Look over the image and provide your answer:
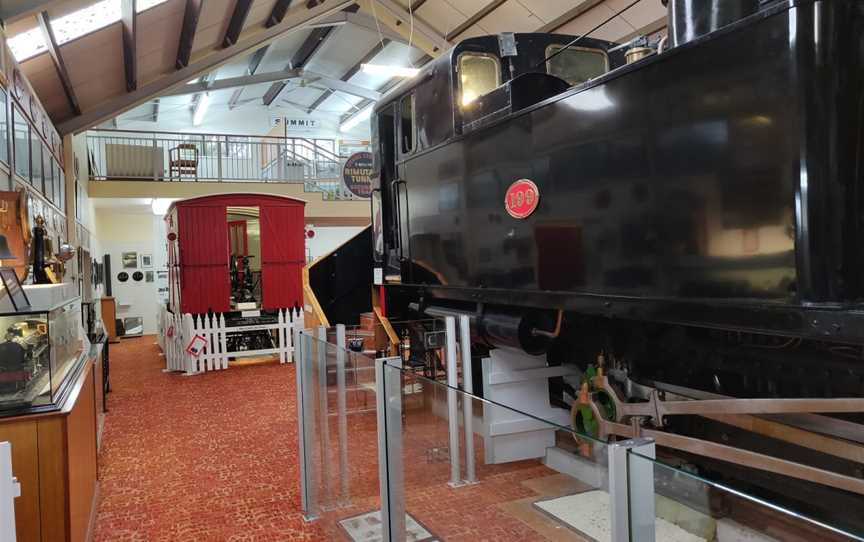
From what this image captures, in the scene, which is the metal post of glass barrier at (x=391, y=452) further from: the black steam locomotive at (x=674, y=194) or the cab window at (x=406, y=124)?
the cab window at (x=406, y=124)

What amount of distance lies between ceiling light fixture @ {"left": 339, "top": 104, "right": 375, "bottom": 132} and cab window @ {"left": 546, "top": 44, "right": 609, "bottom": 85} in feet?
61.2

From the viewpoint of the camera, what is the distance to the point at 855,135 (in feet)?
7.09

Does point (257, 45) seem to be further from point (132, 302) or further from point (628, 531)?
point (628, 531)

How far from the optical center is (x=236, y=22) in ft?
32.1

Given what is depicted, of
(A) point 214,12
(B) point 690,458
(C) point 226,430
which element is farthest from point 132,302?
(B) point 690,458

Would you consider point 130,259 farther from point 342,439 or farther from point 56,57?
point 342,439

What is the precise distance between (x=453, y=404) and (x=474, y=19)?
33.4ft

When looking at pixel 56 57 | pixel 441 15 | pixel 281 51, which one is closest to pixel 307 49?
pixel 281 51

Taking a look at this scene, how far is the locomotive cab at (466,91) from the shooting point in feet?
13.7

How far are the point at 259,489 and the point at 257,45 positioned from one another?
922cm

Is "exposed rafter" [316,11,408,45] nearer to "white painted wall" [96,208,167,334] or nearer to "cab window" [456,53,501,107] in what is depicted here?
"white painted wall" [96,208,167,334]

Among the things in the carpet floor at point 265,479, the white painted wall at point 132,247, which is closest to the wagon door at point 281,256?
the carpet floor at point 265,479

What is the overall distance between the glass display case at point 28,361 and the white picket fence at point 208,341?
6568 millimetres

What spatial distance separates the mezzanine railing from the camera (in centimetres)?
1354
